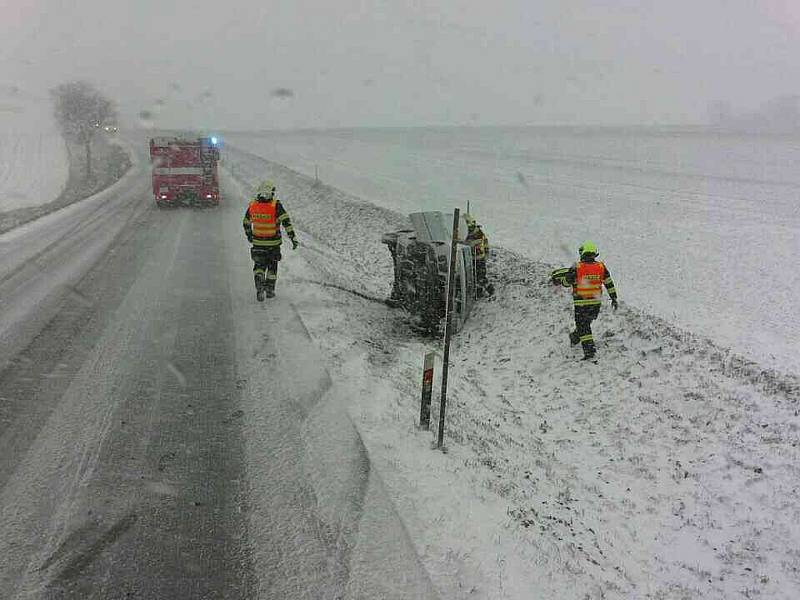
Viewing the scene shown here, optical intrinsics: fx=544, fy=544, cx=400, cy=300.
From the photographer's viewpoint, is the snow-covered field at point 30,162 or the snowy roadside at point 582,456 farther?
the snow-covered field at point 30,162

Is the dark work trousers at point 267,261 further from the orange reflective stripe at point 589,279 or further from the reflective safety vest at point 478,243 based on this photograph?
the orange reflective stripe at point 589,279

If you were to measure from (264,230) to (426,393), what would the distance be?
4839 mm

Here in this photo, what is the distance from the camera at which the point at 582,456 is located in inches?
229

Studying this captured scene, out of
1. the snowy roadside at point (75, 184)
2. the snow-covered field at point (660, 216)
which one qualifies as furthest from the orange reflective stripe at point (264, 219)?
the snowy roadside at point (75, 184)

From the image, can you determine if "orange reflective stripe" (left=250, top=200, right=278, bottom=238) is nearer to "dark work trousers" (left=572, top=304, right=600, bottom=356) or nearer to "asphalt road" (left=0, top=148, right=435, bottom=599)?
"asphalt road" (left=0, top=148, right=435, bottom=599)

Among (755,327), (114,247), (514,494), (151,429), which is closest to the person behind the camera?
(514,494)

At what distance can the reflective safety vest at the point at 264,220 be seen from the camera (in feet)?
28.6

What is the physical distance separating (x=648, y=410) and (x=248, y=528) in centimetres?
489

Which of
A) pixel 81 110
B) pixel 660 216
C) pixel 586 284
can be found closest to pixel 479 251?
pixel 586 284

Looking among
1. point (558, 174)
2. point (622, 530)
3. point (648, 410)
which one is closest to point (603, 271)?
point (648, 410)

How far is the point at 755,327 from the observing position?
28.6 feet

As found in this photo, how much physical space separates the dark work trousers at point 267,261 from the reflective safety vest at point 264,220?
200mm

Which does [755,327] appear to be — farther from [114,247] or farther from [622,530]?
[114,247]

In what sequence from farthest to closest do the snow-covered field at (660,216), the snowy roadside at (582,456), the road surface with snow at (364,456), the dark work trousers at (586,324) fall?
the snow-covered field at (660,216) < the dark work trousers at (586,324) < the snowy roadside at (582,456) < the road surface with snow at (364,456)
